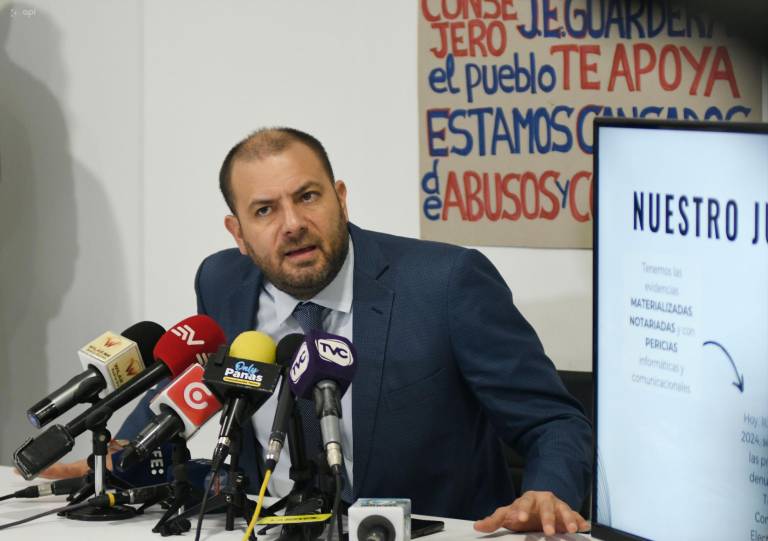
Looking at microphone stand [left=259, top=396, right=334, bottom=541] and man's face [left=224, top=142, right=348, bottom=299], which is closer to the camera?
microphone stand [left=259, top=396, right=334, bottom=541]

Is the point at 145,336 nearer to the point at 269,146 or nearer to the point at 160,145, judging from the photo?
the point at 269,146

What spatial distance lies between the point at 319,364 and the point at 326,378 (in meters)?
0.03

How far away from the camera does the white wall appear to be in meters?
3.58

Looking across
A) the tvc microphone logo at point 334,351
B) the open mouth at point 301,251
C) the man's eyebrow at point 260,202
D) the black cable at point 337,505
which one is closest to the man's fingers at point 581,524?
the black cable at point 337,505

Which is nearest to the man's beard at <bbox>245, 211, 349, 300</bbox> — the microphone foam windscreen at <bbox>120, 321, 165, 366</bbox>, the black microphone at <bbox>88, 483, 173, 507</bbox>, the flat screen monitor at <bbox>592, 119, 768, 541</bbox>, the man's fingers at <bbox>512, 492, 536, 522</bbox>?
the microphone foam windscreen at <bbox>120, 321, 165, 366</bbox>

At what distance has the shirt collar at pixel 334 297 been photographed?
2508 millimetres

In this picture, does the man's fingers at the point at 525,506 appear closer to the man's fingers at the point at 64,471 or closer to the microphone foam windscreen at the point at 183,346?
the microphone foam windscreen at the point at 183,346

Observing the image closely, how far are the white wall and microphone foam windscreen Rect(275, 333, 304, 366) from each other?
1738 mm

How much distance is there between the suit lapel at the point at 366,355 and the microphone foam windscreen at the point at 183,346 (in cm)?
51

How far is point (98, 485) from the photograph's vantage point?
211 cm

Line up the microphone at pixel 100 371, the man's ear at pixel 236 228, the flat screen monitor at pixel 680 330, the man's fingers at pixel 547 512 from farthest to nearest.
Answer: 1. the man's ear at pixel 236 228
2. the microphone at pixel 100 371
3. the man's fingers at pixel 547 512
4. the flat screen monitor at pixel 680 330

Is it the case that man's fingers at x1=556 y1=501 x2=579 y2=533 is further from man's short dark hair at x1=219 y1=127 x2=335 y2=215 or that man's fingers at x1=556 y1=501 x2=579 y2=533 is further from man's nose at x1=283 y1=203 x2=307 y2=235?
man's short dark hair at x1=219 y1=127 x2=335 y2=215

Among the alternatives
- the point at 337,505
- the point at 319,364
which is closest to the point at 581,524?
the point at 337,505

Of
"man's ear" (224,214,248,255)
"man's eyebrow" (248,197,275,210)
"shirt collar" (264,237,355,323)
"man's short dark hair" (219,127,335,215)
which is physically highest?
"man's short dark hair" (219,127,335,215)
